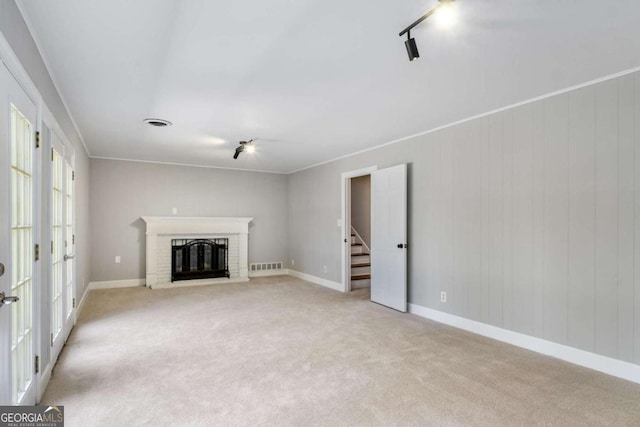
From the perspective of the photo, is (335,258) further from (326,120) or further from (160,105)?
(160,105)

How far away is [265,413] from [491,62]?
2850mm

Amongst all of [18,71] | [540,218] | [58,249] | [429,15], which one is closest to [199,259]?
[58,249]

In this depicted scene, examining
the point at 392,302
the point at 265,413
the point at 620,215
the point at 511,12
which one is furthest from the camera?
the point at 392,302

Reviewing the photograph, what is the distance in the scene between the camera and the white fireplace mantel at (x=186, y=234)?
6289 millimetres

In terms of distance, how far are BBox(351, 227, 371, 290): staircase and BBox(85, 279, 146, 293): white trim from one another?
3988 mm

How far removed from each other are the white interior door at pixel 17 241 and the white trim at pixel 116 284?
4.43 m

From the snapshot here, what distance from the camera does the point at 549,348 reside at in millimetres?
3066

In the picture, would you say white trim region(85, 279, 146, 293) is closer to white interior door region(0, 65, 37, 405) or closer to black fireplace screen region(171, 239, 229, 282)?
black fireplace screen region(171, 239, 229, 282)

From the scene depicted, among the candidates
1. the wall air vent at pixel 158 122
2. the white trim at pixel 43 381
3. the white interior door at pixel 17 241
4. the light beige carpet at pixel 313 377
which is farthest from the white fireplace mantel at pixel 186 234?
the white interior door at pixel 17 241

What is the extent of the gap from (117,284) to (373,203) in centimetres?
486

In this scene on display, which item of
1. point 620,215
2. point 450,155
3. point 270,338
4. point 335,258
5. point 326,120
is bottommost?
point 270,338

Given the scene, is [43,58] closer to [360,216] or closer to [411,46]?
[411,46]

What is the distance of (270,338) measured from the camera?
137 inches

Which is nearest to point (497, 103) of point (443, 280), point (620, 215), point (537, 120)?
point (537, 120)
